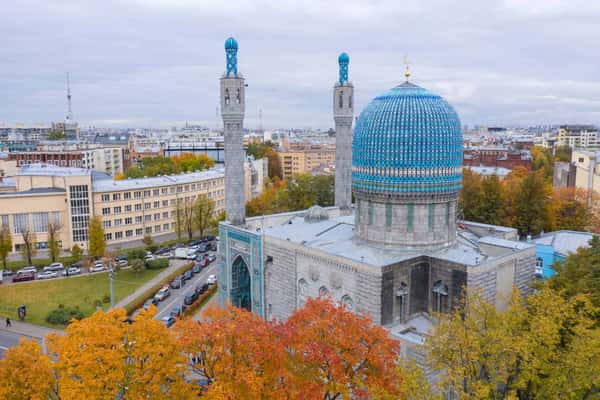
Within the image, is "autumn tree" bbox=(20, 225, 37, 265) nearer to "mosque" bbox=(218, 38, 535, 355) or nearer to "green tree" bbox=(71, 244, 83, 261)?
"green tree" bbox=(71, 244, 83, 261)

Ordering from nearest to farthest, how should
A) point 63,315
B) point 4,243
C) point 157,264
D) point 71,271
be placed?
point 63,315
point 71,271
point 4,243
point 157,264

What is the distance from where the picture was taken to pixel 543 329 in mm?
21719

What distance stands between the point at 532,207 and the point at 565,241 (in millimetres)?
12153

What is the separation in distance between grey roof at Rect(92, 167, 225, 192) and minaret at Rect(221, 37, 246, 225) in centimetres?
3829

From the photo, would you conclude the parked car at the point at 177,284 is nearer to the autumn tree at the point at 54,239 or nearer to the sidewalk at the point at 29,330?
the sidewalk at the point at 29,330

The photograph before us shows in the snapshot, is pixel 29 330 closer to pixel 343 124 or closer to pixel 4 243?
pixel 4 243

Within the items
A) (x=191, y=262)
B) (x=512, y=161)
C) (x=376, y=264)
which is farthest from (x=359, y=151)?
(x=512, y=161)

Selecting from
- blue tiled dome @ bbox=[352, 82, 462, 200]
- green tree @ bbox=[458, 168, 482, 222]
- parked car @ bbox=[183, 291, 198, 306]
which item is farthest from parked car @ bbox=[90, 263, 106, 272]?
green tree @ bbox=[458, 168, 482, 222]

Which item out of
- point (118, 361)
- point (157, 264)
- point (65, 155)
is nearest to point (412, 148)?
point (118, 361)

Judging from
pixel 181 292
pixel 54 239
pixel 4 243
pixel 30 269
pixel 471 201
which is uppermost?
pixel 471 201

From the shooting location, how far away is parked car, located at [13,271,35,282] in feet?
196

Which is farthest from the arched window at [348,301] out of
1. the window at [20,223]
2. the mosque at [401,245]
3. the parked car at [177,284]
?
the window at [20,223]

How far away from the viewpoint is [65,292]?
181ft

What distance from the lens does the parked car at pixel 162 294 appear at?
2067 inches
